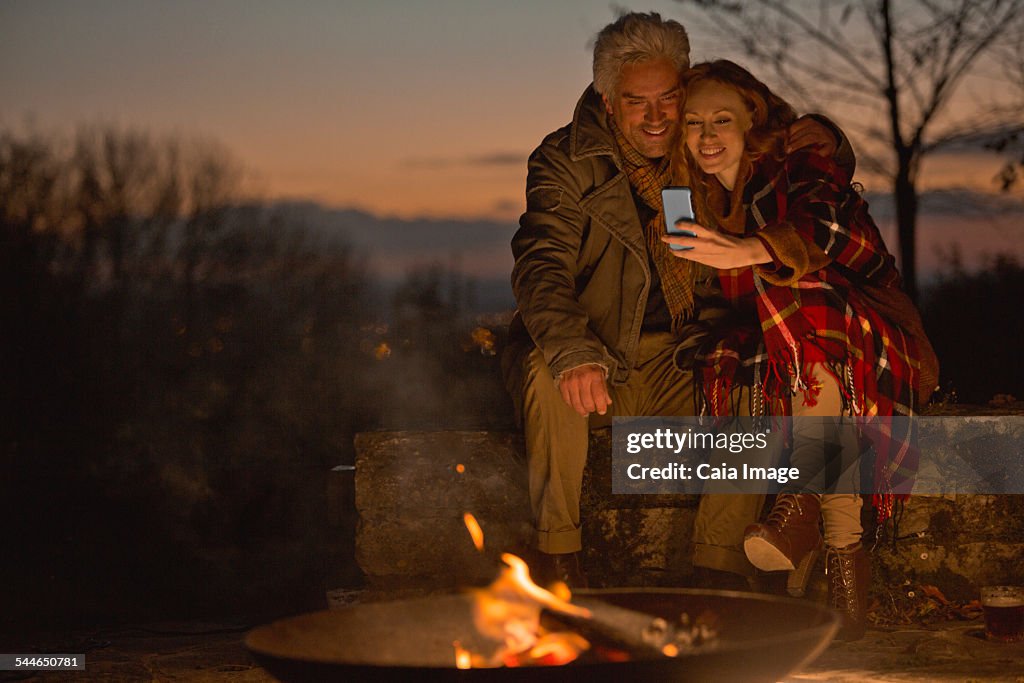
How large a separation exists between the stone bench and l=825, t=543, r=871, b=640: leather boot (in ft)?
2.30

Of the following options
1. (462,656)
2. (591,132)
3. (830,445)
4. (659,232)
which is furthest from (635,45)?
(462,656)

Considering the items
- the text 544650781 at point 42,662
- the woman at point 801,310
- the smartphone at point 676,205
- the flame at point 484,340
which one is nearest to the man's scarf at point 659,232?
the woman at point 801,310

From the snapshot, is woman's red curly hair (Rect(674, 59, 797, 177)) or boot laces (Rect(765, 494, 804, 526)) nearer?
boot laces (Rect(765, 494, 804, 526))

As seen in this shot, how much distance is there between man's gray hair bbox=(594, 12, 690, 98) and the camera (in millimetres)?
4348

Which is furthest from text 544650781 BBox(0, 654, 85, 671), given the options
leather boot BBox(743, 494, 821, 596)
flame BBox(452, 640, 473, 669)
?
leather boot BBox(743, 494, 821, 596)

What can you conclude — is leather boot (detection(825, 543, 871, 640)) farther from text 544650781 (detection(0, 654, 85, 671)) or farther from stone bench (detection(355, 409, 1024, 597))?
text 544650781 (detection(0, 654, 85, 671))

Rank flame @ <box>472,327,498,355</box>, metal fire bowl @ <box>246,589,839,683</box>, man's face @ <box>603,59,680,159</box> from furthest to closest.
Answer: flame @ <box>472,327,498,355</box>
man's face @ <box>603,59,680,159</box>
metal fire bowl @ <box>246,589,839,683</box>

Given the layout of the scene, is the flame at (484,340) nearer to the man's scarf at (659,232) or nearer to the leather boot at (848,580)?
the man's scarf at (659,232)

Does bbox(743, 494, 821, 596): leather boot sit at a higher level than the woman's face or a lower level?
lower

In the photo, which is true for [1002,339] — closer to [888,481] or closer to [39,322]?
[888,481]

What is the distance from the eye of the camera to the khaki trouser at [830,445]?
399 centimetres

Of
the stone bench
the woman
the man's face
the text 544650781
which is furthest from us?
the stone bench

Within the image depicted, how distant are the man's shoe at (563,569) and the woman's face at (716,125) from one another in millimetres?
1332

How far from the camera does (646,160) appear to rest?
4449mm
